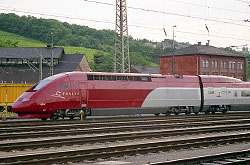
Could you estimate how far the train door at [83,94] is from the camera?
24744 millimetres

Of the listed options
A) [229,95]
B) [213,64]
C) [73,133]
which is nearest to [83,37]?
[213,64]

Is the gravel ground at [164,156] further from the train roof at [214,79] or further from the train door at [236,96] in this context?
the train door at [236,96]

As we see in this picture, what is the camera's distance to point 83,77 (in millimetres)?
25172

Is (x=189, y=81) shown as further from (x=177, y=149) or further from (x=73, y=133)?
(x=177, y=149)

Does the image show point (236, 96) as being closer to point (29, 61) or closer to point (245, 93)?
point (245, 93)

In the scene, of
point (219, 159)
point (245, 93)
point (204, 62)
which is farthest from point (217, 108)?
point (204, 62)

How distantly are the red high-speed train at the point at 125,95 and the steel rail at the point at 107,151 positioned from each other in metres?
11.4

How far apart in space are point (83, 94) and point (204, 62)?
5440 cm

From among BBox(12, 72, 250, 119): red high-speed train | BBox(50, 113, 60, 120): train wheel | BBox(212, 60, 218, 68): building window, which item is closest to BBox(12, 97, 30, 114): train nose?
BBox(12, 72, 250, 119): red high-speed train

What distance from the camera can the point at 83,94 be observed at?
81.4 feet

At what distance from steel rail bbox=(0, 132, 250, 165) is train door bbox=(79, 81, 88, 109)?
1151 centimetres

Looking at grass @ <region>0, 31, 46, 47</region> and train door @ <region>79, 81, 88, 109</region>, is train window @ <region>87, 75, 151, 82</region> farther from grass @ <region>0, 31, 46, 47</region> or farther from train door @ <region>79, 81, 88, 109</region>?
grass @ <region>0, 31, 46, 47</region>

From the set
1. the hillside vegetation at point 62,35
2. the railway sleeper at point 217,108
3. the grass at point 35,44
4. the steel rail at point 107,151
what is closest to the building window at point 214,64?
the railway sleeper at point 217,108

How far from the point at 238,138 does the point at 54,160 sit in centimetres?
855
